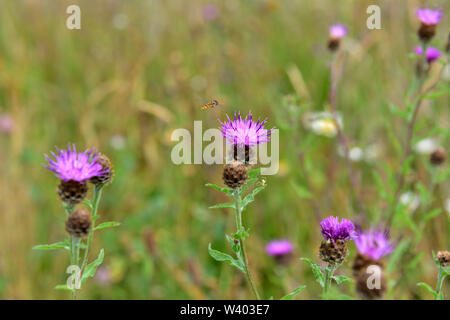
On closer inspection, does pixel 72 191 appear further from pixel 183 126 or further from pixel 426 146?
pixel 426 146

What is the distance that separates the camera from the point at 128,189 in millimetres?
2672

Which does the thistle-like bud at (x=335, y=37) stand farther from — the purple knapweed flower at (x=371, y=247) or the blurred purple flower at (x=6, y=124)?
the blurred purple flower at (x=6, y=124)

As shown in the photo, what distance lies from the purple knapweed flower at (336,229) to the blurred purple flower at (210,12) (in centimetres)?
281

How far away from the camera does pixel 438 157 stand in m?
1.94

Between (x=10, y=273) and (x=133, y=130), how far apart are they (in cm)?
124

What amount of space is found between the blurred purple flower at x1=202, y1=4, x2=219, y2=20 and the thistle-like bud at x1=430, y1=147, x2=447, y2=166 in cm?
213

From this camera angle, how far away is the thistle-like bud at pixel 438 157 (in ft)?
6.30

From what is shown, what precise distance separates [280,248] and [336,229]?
1.13 meters

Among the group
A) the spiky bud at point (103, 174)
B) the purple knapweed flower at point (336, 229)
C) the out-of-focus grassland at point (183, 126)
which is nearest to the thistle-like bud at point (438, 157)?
the out-of-focus grassland at point (183, 126)

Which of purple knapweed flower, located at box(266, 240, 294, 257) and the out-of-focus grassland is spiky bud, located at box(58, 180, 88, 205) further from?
purple knapweed flower, located at box(266, 240, 294, 257)

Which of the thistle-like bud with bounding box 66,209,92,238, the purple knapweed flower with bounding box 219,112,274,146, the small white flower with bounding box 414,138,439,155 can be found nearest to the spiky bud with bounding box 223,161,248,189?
the purple knapweed flower with bounding box 219,112,274,146

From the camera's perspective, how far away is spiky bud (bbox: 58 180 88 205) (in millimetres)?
1051
